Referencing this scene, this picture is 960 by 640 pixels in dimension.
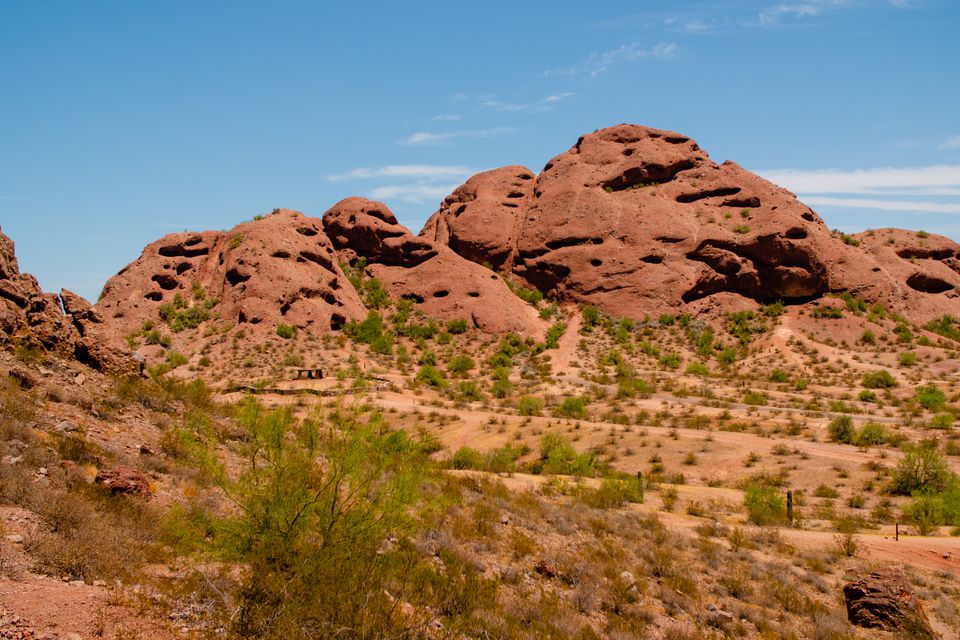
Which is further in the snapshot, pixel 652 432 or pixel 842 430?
pixel 652 432

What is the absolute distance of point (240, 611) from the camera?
5.72 m

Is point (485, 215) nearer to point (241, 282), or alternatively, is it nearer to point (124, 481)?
point (241, 282)

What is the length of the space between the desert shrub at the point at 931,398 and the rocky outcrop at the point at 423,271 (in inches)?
858

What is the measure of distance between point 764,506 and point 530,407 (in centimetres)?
1292

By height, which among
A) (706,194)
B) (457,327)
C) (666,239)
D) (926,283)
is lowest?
(457,327)

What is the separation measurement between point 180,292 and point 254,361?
37.2 feet

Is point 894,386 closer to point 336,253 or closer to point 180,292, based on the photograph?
point 336,253

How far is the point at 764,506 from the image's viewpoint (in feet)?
48.5

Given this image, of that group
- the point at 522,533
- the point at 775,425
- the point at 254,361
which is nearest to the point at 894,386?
the point at 775,425

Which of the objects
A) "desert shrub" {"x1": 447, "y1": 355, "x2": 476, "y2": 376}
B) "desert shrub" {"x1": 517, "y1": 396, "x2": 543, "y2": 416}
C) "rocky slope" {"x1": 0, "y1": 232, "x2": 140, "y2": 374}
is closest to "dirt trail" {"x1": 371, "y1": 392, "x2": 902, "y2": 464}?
"desert shrub" {"x1": 517, "y1": 396, "x2": 543, "y2": 416}

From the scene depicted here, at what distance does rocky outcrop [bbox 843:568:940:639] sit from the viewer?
343 inches

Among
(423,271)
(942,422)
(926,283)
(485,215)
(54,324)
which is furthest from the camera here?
(485,215)

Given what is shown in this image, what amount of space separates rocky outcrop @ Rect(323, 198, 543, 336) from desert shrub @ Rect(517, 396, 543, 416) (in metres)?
14.6

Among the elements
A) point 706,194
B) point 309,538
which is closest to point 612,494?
point 309,538
